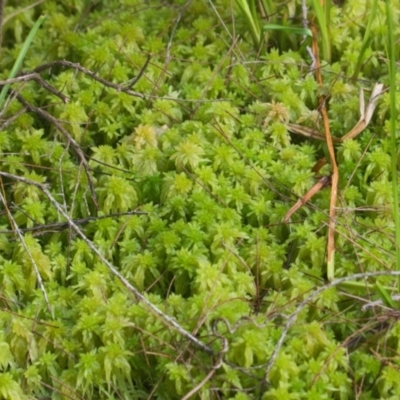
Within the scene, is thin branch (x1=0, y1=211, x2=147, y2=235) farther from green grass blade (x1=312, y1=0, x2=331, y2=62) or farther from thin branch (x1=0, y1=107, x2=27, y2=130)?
green grass blade (x1=312, y1=0, x2=331, y2=62)

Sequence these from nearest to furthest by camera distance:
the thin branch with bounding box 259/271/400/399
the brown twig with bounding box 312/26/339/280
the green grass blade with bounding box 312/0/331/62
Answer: the thin branch with bounding box 259/271/400/399, the brown twig with bounding box 312/26/339/280, the green grass blade with bounding box 312/0/331/62

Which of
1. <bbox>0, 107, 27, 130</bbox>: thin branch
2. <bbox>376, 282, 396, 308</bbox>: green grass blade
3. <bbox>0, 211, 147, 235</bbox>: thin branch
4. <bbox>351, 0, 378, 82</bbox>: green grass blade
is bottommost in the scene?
<bbox>376, 282, 396, 308</bbox>: green grass blade

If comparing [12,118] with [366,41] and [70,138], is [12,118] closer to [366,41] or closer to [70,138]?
[70,138]

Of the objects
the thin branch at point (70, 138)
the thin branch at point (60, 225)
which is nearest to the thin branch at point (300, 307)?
the thin branch at point (60, 225)

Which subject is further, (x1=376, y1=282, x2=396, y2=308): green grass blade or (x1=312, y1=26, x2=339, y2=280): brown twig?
(x1=312, y1=26, x2=339, y2=280): brown twig

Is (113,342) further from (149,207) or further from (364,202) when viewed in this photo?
(364,202)

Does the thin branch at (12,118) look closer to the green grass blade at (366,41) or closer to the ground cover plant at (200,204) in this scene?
the ground cover plant at (200,204)

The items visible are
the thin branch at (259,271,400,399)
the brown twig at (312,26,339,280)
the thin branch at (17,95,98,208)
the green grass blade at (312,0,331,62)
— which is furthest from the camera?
the green grass blade at (312,0,331,62)

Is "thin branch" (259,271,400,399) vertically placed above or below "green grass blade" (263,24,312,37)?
below

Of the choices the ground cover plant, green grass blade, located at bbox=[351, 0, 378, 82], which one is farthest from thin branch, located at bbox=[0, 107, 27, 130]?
green grass blade, located at bbox=[351, 0, 378, 82]
